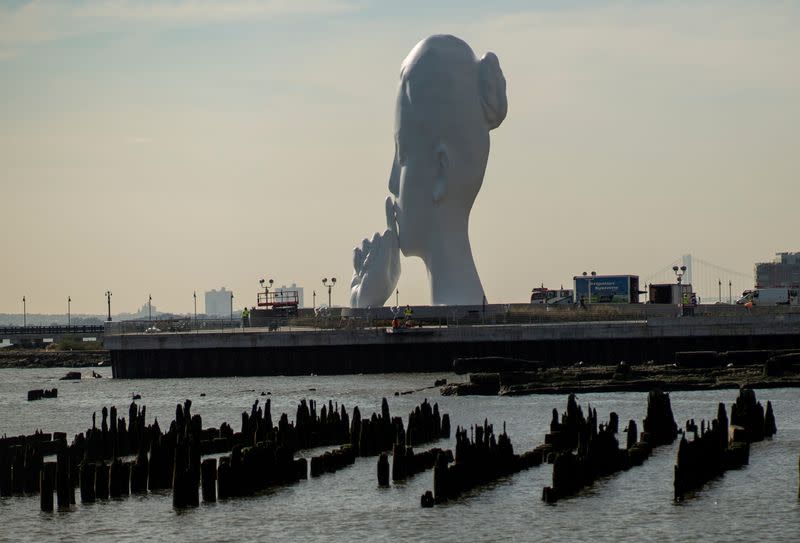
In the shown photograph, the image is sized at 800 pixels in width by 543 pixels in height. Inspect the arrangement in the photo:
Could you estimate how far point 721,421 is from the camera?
103ft

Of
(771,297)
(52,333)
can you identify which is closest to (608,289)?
(771,297)

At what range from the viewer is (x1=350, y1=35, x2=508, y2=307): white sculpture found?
69.6 meters

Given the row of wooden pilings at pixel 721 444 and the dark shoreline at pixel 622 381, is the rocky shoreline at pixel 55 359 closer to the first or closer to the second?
the dark shoreline at pixel 622 381

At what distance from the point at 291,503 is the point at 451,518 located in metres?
3.15

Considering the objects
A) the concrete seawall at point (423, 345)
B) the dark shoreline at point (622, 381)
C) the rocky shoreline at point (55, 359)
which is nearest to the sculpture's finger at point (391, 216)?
the concrete seawall at point (423, 345)

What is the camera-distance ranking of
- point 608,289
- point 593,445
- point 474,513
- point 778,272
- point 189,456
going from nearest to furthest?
point 474,513
point 189,456
point 593,445
point 608,289
point 778,272

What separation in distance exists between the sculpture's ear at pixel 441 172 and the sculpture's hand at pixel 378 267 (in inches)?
120

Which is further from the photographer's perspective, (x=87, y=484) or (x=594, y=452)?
(x=594, y=452)

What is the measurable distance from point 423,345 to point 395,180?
532 inches

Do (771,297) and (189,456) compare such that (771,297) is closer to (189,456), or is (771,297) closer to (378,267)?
(378,267)

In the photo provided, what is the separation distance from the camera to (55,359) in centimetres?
8988

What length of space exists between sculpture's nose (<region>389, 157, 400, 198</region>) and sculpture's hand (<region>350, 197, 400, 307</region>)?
467 mm

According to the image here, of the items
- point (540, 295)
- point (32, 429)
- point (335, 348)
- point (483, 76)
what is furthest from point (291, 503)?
point (540, 295)

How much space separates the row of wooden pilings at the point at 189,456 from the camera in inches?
1115
